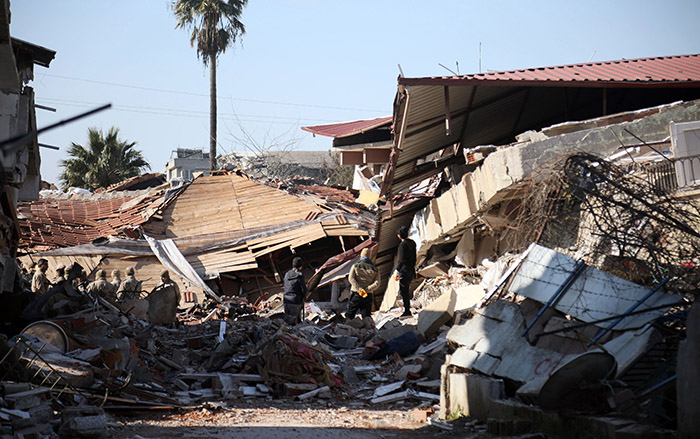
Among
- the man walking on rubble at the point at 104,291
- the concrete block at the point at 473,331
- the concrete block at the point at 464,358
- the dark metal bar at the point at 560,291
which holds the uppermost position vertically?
the dark metal bar at the point at 560,291

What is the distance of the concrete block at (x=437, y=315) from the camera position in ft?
37.4

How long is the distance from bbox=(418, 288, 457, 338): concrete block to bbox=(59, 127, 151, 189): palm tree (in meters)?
27.9

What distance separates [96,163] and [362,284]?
25686mm

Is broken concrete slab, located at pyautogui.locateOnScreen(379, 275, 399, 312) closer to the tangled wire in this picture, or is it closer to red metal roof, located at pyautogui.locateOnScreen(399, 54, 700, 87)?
red metal roof, located at pyautogui.locateOnScreen(399, 54, 700, 87)

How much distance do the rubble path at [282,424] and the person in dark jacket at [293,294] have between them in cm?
557

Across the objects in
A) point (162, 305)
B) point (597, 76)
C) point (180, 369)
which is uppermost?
point (597, 76)

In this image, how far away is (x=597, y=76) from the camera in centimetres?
1286

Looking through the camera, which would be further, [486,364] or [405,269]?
[405,269]

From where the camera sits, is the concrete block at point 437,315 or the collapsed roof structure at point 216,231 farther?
the collapsed roof structure at point 216,231

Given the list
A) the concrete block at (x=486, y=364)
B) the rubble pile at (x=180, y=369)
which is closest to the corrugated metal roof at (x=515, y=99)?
the rubble pile at (x=180, y=369)

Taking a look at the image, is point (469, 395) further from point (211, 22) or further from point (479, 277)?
point (211, 22)

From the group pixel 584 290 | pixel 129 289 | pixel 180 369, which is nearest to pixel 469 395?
pixel 584 290

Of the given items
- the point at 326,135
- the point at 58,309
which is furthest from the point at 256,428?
the point at 326,135

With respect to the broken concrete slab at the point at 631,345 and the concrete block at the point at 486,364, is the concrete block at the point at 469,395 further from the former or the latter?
the broken concrete slab at the point at 631,345
